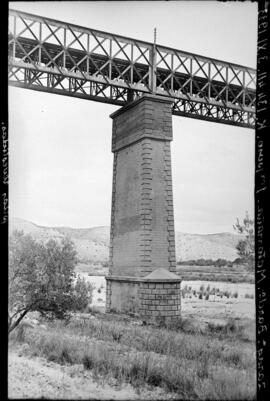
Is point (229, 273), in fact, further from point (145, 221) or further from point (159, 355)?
point (145, 221)

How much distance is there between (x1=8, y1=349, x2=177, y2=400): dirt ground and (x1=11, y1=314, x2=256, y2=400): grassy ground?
258 mm

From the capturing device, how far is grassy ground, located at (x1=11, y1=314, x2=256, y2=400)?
25.3ft

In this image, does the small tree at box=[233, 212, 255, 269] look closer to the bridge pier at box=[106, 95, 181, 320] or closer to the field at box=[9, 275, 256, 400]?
the field at box=[9, 275, 256, 400]

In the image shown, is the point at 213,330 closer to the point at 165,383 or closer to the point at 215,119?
the point at 165,383

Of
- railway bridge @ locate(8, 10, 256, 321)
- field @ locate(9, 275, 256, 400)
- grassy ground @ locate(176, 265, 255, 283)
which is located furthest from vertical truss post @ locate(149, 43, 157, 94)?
field @ locate(9, 275, 256, 400)

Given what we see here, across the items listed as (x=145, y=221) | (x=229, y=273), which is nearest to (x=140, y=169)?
(x=145, y=221)

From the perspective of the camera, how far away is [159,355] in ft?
31.5

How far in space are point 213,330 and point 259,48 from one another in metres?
8.37

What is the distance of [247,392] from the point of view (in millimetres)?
7316

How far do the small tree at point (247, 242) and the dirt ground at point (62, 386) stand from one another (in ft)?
10.4

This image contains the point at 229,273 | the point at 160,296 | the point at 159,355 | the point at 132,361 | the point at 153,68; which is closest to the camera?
the point at 132,361

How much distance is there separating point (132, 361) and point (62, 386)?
1.62m

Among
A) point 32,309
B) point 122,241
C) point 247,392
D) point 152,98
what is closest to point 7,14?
point 32,309

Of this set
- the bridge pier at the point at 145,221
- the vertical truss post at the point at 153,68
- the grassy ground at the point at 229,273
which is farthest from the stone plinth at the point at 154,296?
the vertical truss post at the point at 153,68
